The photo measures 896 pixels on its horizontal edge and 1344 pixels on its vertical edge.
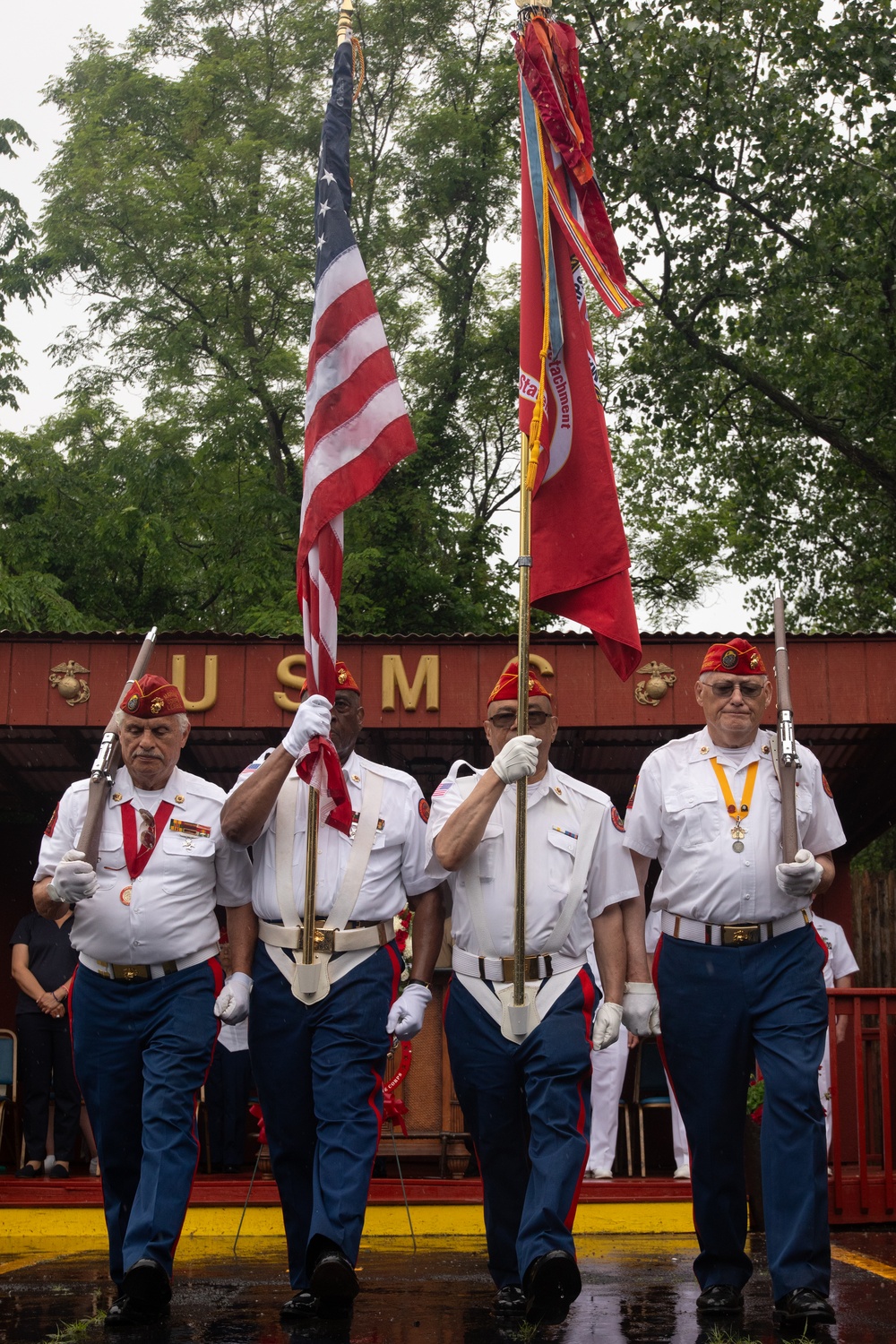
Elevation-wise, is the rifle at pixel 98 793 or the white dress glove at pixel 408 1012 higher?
the rifle at pixel 98 793

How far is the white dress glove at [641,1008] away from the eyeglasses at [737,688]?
104cm

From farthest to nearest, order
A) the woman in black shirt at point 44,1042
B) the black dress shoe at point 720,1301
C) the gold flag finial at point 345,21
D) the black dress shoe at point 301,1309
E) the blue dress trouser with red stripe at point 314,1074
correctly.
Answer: the woman in black shirt at point 44,1042 → the gold flag finial at point 345,21 → the blue dress trouser with red stripe at point 314,1074 → the black dress shoe at point 720,1301 → the black dress shoe at point 301,1309

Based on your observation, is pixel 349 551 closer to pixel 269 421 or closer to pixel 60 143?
pixel 269 421

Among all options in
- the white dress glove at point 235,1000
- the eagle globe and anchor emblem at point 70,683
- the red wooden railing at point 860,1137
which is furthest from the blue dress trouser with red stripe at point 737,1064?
the eagle globe and anchor emblem at point 70,683

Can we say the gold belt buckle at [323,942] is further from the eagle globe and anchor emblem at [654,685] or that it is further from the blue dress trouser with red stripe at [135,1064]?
the eagle globe and anchor emblem at [654,685]

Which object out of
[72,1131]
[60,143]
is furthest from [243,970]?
[60,143]

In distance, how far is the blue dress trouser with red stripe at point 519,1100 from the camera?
4.97 meters

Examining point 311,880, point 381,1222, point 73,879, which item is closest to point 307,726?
point 311,880

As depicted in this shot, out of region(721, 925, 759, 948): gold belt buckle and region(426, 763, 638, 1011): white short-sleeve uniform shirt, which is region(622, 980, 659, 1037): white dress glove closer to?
region(426, 763, 638, 1011): white short-sleeve uniform shirt

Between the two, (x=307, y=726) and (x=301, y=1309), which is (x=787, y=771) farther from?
(x=301, y=1309)

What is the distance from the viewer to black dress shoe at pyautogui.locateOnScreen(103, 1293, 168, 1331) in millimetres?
4703

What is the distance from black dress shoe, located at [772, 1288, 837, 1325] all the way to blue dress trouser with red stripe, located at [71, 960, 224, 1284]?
192cm

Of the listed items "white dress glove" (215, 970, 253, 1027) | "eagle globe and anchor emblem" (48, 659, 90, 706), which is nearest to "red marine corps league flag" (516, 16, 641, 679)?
"white dress glove" (215, 970, 253, 1027)

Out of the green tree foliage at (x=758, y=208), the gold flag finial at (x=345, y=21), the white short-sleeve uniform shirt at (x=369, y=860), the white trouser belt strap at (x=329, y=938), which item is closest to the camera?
the white trouser belt strap at (x=329, y=938)
